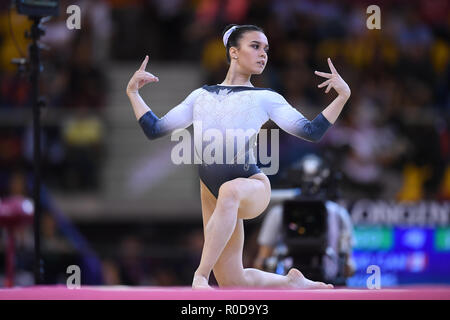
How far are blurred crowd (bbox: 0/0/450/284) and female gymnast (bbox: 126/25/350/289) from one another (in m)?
4.13

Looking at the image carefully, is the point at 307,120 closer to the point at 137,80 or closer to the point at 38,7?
the point at 137,80

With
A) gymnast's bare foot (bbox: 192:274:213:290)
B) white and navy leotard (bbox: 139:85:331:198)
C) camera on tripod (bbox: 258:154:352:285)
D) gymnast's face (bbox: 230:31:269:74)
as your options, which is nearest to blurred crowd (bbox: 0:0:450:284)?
camera on tripod (bbox: 258:154:352:285)

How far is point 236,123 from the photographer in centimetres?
438

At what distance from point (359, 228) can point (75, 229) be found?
3484 millimetres

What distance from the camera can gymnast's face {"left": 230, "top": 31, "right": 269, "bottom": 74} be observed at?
14.8ft

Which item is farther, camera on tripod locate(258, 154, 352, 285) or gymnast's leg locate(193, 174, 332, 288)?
camera on tripod locate(258, 154, 352, 285)

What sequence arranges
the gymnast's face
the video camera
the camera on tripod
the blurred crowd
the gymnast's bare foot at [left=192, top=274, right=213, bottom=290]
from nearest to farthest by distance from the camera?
the gymnast's bare foot at [left=192, top=274, right=213, bottom=290] < the gymnast's face < the video camera < the camera on tripod < the blurred crowd

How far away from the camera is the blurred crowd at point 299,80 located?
9.29 m

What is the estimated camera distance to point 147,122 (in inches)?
178

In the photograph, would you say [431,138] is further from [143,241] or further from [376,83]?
[143,241]

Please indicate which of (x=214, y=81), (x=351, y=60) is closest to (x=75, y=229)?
(x=214, y=81)

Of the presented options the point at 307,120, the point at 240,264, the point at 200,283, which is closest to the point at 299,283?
the point at 240,264

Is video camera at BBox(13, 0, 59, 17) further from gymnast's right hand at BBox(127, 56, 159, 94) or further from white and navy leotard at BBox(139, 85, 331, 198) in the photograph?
white and navy leotard at BBox(139, 85, 331, 198)

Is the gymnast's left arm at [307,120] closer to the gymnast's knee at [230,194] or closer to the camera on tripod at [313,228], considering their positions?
the gymnast's knee at [230,194]
